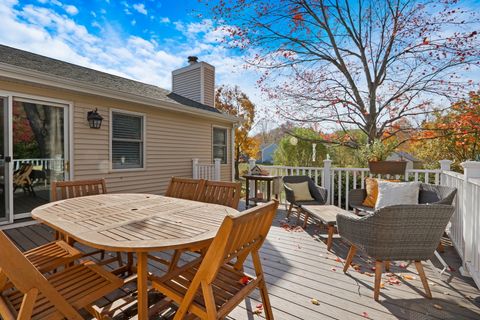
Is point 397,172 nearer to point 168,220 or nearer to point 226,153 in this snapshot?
point 168,220

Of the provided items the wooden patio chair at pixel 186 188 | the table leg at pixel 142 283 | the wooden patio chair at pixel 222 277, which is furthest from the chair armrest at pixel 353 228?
the table leg at pixel 142 283

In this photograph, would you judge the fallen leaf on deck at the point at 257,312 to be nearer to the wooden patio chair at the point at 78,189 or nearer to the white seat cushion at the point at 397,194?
the wooden patio chair at the point at 78,189

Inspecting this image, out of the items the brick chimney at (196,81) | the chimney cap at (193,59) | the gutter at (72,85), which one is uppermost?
the chimney cap at (193,59)

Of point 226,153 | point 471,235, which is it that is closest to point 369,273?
point 471,235

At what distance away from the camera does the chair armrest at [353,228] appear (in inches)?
85.7

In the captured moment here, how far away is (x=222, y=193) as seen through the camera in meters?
2.62

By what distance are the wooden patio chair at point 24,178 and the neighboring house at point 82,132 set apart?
0.27 feet

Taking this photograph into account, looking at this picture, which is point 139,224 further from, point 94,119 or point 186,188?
point 94,119

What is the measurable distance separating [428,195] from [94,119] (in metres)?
5.74

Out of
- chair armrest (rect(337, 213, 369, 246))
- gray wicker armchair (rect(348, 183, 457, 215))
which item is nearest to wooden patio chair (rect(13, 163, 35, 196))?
chair armrest (rect(337, 213, 369, 246))

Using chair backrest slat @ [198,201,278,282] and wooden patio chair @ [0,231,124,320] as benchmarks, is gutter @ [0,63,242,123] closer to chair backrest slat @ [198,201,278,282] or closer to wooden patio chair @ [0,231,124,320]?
wooden patio chair @ [0,231,124,320]

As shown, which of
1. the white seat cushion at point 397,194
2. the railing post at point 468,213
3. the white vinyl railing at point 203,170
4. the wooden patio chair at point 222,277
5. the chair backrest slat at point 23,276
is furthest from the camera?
the white vinyl railing at point 203,170

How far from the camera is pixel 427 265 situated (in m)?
2.73

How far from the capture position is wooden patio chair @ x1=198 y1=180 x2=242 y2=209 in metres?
2.46
